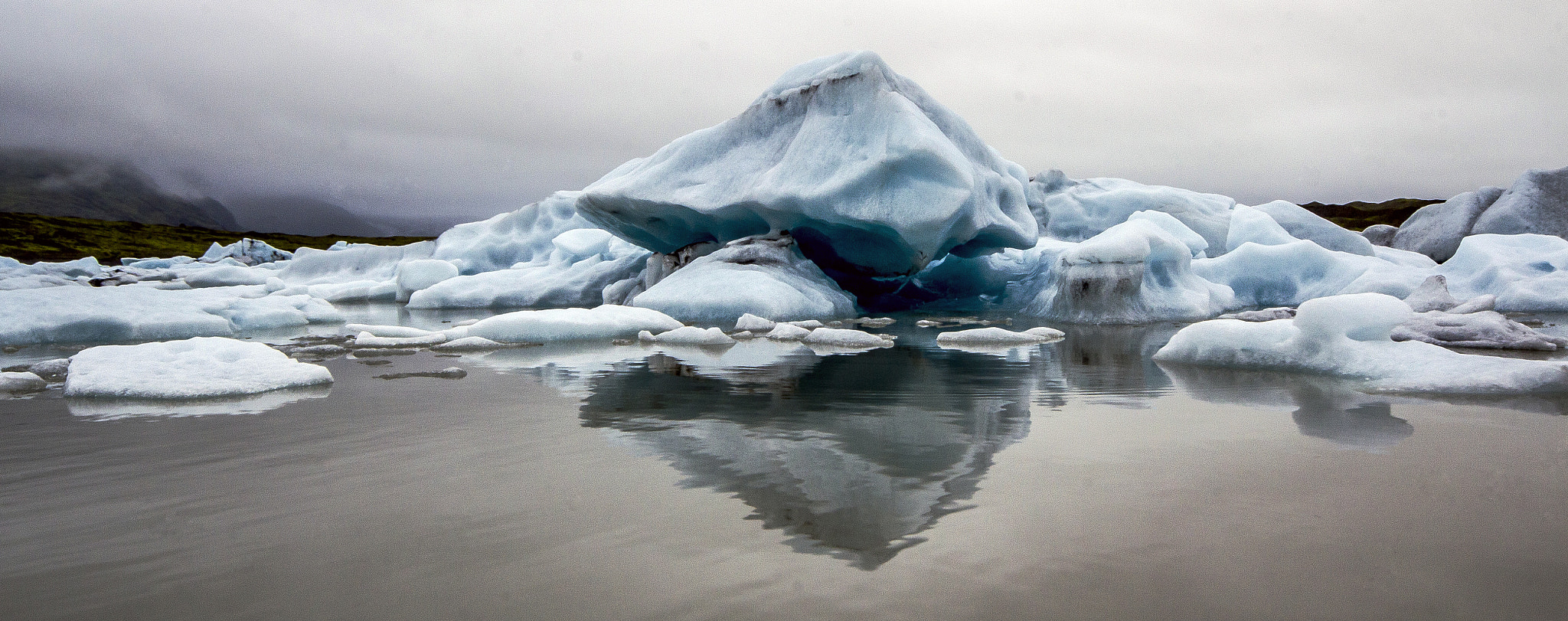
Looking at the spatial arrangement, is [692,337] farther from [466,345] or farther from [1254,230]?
[1254,230]

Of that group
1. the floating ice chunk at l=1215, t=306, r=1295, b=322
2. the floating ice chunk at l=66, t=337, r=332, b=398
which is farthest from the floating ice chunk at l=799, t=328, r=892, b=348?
the floating ice chunk at l=1215, t=306, r=1295, b=322

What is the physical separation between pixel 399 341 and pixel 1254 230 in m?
18.6

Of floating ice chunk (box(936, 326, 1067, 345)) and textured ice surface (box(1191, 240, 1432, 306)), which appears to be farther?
textured ice surface (box(1191, 240, 1432, 306))

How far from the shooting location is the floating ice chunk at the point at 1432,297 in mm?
9922

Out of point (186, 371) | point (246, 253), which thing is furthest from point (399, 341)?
point (246, 253)

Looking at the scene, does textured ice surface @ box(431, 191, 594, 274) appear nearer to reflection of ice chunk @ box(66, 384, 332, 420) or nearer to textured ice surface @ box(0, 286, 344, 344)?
textured ice surface @ box(0, 286, 344, 344)

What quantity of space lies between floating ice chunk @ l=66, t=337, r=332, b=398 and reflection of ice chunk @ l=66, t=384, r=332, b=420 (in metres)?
0.05

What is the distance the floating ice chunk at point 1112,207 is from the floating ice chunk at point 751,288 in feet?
27.4

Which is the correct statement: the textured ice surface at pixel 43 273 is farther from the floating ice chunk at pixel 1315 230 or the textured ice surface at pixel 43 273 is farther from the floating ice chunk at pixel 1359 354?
the floating ice chunk at pixel 1315 230

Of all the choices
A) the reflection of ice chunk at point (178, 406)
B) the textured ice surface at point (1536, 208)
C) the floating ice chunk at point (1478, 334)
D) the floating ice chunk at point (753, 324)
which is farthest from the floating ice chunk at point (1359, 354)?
the textured ice surface at point (1536, 208)

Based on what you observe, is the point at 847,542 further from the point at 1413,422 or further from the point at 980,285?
the point at 980,285

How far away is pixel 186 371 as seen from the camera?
4.73m

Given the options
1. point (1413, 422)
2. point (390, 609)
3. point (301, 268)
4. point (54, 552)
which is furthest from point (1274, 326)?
point (301, 268)

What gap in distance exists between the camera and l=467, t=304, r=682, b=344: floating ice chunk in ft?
27.8
